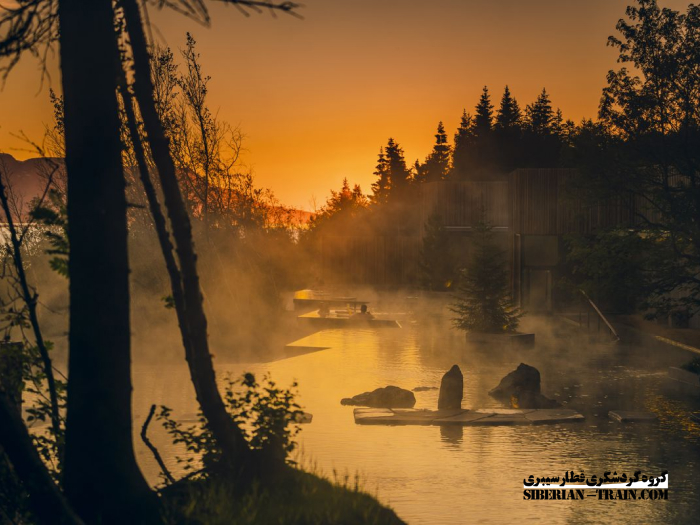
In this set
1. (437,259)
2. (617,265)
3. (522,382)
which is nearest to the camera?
(522,382)

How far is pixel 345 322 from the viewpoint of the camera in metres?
31.6

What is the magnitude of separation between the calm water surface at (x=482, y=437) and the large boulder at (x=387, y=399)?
1.21 ft

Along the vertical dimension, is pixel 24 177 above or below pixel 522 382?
above

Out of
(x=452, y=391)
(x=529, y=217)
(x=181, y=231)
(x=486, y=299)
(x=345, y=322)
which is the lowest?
(x=452, y=391)

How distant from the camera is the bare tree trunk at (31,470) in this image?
5.18 m

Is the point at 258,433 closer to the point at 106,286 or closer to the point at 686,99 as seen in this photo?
the point at 106,286

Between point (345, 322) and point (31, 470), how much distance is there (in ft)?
86.7

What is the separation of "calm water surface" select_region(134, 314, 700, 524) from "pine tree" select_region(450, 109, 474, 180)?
60011 mm

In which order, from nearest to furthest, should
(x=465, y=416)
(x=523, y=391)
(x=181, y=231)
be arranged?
(x=181, y=231) → (x=465, y=416) → (x=523, y=391)

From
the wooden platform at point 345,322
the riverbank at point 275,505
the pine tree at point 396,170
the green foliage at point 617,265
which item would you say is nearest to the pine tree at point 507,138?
the pine tree at point 396,170

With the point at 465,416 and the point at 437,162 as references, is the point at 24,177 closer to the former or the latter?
the point at 465,416

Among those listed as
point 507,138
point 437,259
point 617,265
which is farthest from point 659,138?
point 507,138

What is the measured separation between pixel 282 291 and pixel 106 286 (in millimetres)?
22790

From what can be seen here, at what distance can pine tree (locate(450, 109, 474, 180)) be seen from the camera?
82.9m
